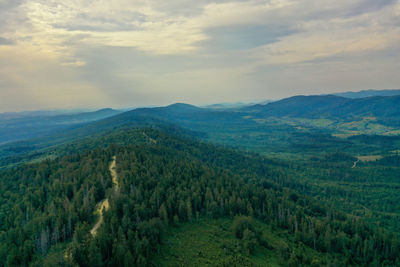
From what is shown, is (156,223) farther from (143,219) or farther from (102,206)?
(102,206)

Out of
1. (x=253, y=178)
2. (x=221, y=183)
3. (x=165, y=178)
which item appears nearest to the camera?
(x=165, y=178)

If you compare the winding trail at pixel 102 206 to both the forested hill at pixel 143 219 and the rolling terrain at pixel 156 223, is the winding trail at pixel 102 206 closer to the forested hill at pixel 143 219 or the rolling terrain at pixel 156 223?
the rolling terrain at pixel 156 223

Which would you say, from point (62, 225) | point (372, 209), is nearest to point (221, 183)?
point (62, 225)

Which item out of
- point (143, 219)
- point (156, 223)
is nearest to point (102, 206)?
point (143, 219)

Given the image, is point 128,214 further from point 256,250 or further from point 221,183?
point 221,183

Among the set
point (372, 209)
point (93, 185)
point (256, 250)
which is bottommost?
point (372, 209)

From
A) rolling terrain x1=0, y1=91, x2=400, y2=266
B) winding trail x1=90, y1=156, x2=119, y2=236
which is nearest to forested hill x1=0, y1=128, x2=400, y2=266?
rolling terrain x1=0, y1=91, x2=400, y2=266

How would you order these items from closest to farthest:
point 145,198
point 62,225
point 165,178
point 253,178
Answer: point 62,225 < point 145,198 < point 165,178 < point 253,178

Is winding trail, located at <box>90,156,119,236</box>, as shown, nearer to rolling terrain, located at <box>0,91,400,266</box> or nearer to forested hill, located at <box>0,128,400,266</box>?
rolling terrain, located at <box>0,91,400,266</box>

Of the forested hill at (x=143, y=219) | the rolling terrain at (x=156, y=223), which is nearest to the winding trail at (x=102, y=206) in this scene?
the rolling terrain at (x=156, y=223)
